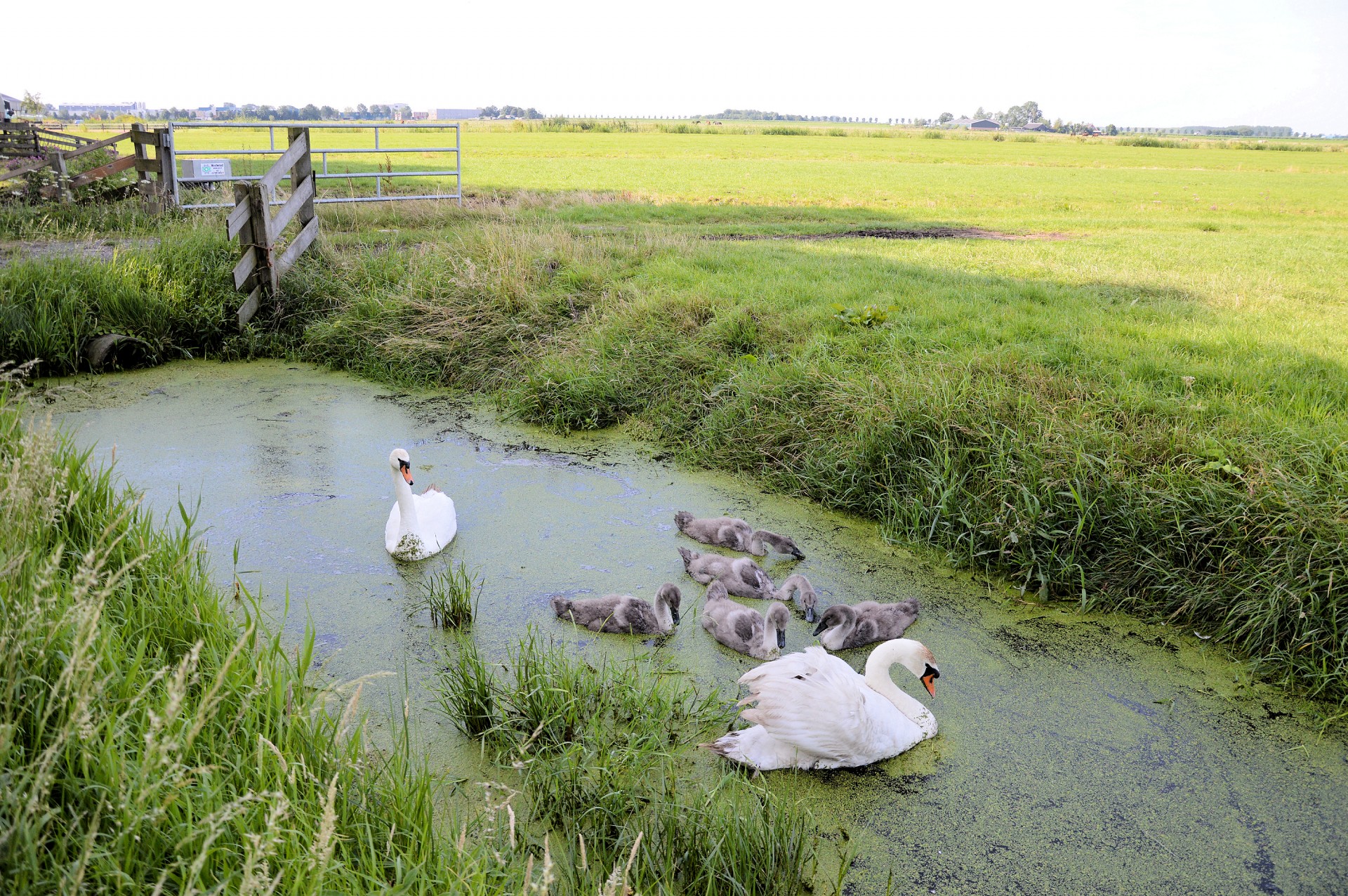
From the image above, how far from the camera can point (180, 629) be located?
2.96m

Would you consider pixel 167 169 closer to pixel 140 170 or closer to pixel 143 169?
pixel 143 169

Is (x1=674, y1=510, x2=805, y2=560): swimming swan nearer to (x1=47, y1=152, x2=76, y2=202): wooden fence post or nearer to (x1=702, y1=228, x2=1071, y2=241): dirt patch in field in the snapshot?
(x1=702, y1=228, x2=1071, y2=241): dirt patch in field

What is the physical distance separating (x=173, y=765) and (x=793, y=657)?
2.20m

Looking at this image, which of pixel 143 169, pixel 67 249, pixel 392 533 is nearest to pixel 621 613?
pixel 392 533

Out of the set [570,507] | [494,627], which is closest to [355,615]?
[494,627]

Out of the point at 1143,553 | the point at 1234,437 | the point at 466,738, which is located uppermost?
the point at 1234,437

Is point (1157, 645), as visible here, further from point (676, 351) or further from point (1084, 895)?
point (676, 351)

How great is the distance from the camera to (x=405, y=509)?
4.67 meters

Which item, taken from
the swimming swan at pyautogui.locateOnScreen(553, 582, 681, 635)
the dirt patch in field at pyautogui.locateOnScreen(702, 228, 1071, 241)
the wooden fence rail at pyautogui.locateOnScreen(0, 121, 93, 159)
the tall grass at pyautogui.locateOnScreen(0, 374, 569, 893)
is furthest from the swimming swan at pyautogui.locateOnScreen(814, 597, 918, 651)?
the wooden fence rail at pyautogui.locateOnScreen(0, 121, 93, 159)

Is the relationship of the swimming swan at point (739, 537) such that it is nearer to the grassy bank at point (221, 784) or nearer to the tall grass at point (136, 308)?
the grassy bank at point (221, 784)

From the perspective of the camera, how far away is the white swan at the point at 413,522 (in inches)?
182

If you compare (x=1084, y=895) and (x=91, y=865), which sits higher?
(x=91, y=865)

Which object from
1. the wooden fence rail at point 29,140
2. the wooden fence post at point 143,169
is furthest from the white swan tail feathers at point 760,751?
the wooden fence rail at point 29,140

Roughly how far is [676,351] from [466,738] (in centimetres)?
429
